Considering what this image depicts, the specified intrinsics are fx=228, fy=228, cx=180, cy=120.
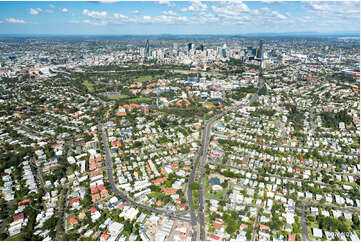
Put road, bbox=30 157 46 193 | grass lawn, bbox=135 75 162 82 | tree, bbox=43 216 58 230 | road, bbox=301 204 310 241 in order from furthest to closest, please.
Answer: grass lawn, bbox=135 75 162 82
road, bbox=30 157 46 193
tree, bbox=43 216 58 230
road, bbox=301 204 310 241

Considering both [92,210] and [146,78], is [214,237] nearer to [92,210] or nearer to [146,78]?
[92,210]

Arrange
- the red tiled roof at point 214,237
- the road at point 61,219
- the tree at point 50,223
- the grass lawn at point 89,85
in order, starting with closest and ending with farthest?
the red tiled roof at point 214,237, the road at point 61,219, the tree at point 50,223, the grass lawn at point 89,85

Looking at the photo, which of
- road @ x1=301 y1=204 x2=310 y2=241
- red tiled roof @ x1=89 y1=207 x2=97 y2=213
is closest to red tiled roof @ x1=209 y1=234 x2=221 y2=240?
road @ x1=301 y1=204 x2=310 y2=241

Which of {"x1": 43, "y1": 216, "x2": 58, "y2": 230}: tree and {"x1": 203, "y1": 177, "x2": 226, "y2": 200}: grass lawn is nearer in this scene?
{"x1": 43, "y1": 216, "x2": 58, "y2": 230}: tree

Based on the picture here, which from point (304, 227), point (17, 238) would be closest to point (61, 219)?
point (17, 238)

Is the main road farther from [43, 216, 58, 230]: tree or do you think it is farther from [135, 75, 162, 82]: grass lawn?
[135, 75, 162, 82]: grass lawn

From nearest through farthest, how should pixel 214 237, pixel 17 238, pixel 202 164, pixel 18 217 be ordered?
pixel 214 237
pixel 17 238
pixel 18 217
pixel 202 164

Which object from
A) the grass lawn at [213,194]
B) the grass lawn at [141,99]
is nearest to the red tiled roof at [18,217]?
the grass lawn at [213,194]

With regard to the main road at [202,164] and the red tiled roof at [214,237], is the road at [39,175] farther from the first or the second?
the red tiled roof at [214,237]

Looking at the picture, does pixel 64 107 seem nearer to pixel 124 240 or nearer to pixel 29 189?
pixel 29 189

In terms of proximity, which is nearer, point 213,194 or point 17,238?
point 17,238

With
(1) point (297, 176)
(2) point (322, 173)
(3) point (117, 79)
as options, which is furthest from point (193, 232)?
(3) point (117, 79)

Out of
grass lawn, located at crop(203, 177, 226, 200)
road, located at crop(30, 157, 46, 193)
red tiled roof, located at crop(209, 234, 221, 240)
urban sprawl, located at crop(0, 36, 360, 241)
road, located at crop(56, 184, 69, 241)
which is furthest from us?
road, located at crop(30, 157, 46, 193)
